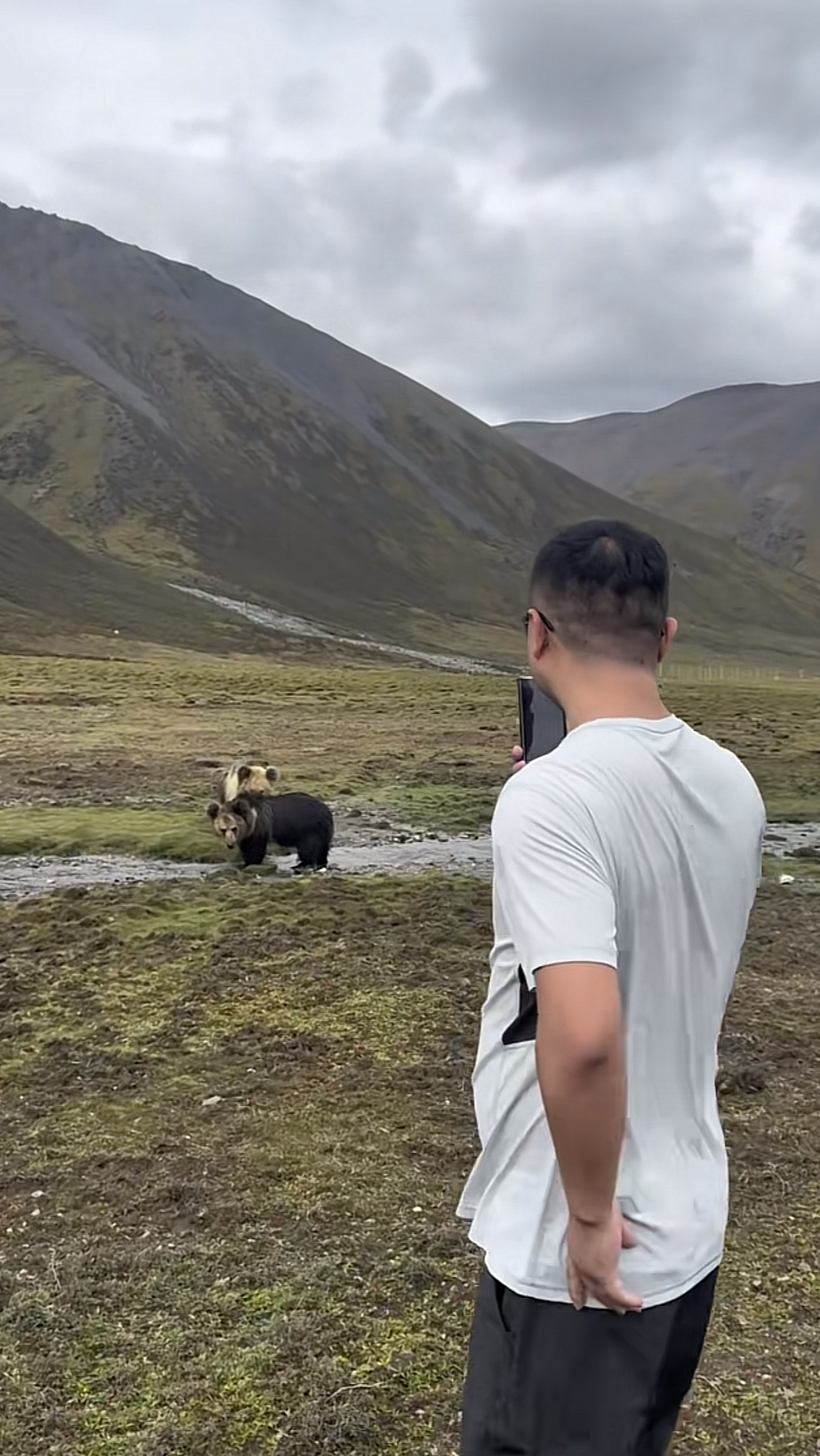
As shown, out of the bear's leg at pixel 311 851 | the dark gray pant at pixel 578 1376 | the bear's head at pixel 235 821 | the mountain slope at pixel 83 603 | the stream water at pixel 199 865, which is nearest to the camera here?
the dark gray pant at pixel 578 1376

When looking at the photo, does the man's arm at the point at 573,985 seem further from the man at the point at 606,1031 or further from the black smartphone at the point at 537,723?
the black smartphone at the point at 537,723

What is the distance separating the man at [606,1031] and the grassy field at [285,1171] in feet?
5.61

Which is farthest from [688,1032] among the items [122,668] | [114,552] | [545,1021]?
[114,552]

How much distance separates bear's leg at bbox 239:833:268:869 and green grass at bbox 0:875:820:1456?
3.32 m

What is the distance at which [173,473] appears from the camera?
171 m

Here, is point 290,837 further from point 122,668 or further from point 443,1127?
point 122,668

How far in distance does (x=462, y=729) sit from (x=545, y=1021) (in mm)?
26474

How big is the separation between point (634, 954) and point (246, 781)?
452 inches

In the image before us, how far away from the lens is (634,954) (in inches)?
95.0

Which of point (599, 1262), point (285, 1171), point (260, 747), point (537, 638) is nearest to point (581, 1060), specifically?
point (599, 1262)

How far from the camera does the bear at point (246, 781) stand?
44.4 ft

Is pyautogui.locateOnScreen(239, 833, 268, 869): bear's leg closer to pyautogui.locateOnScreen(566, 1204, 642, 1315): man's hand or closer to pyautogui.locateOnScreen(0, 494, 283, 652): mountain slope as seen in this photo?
pyautogui.locateOnScreen(566, 1204, 642, 1315): man's hand

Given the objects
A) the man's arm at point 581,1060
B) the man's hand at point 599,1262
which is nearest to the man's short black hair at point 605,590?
Answer: the man's arm at point 581,1060

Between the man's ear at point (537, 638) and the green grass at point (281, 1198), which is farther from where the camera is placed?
the green grass at point (281, 1198)
